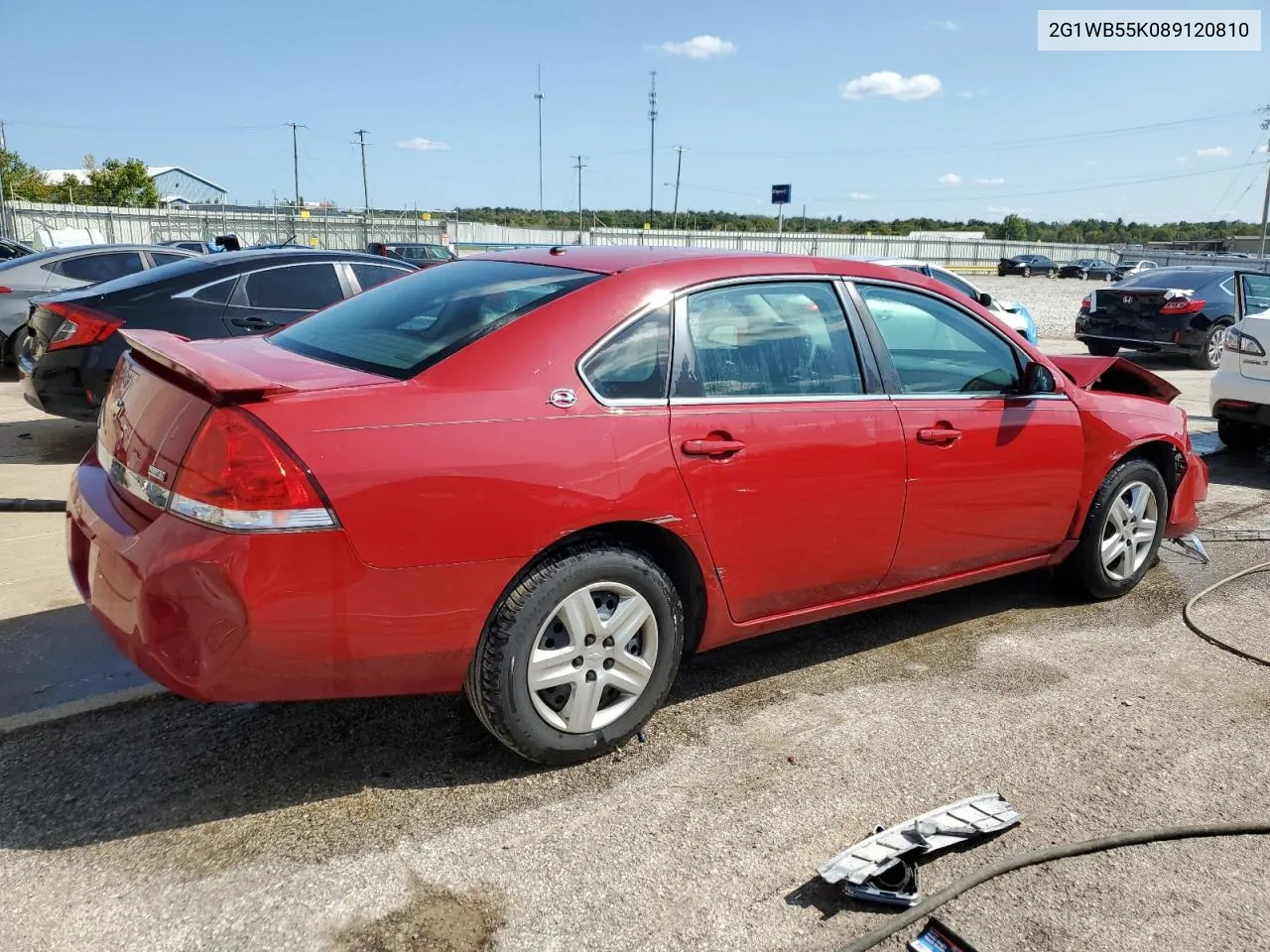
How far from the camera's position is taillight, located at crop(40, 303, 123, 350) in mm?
6629

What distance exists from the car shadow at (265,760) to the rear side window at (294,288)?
14.9 feet

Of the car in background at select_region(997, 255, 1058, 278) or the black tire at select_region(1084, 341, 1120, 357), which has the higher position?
the car in background at select_region(997, 255, 1058, 278)

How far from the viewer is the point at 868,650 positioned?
4102 millimetres

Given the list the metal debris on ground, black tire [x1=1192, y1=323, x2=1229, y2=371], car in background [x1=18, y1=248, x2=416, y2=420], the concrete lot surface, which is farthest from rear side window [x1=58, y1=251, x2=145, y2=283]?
black tire [x1=1192, y1=323, x2=1229, y2=371]

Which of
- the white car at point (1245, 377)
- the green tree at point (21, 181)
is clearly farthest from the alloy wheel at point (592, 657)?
the green tree at point (21, 181)

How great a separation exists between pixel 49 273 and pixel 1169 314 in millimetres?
14106

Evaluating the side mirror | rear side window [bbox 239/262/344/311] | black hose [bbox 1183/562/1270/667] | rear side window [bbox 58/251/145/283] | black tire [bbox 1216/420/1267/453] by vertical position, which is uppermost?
rear side window [bbox 58/251/145/283]

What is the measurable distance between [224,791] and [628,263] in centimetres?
207

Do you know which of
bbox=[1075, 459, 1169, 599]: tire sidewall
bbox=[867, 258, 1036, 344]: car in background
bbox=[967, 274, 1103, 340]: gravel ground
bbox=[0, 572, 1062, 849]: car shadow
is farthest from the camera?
bbox=[967, 274, 1103, 340]: gravel ground

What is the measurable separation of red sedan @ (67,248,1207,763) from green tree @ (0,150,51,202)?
66354 mm


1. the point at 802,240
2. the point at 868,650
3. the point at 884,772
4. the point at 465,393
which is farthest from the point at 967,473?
the point at 802,240

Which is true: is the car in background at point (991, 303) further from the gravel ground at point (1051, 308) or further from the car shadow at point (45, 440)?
the car shadow at point (45, 440)

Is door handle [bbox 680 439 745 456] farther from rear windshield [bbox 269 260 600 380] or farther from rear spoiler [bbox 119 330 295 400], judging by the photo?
rear spoiler [bbox 119 330 295 400]

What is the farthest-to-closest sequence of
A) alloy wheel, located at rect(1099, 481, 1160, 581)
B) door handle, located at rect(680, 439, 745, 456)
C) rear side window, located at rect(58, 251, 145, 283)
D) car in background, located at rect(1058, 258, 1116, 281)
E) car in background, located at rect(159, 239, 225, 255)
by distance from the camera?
car in background, located at rect(1058, 258, 1116, 281)
car in background, located at rect(159, 239, 225, 255)
rear side window, located at rect(58, 251, 145, 283)
alloy wheel, located at rect(1099, 481, 1160, 581)
door handle, located at rect(680, 439, 745, 456)
